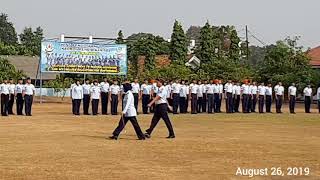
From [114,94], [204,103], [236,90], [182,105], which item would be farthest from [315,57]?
[114,94]

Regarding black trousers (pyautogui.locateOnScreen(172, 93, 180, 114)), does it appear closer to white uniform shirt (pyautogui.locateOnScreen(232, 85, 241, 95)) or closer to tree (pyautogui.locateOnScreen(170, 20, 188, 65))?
white uniform shirt (pyautogui.locateOnScreen(232, 85, 241, 95))

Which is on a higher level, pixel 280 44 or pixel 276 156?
pixel 280 44

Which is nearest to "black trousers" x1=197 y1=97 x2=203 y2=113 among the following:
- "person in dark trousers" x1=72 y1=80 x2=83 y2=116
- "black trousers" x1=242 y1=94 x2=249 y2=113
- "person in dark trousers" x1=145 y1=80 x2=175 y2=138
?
"black trousers" x1=242 y1=94 x2=249 y2=113

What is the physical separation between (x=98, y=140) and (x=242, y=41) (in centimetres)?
5326

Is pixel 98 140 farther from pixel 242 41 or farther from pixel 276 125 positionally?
pixel 242 41

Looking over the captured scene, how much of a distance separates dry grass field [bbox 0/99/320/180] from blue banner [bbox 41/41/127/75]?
1870 cm

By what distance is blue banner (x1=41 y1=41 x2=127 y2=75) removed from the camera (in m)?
38.2

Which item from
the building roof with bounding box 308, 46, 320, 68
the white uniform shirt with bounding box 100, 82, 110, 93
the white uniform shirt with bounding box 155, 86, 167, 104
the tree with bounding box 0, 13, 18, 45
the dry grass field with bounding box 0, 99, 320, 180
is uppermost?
the tree with bounding box 0, 13, 18, 45

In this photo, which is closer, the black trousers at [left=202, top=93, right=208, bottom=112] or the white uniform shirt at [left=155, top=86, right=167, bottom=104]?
the white uniform shirt at [left=155, top=86, right=167, bottom=104]

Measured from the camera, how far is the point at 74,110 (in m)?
26.8

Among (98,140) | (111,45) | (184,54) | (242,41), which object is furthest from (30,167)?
(242,41)

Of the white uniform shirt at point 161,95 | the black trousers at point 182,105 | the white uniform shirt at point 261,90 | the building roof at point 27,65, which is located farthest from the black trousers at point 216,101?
the building roof at point 27,65

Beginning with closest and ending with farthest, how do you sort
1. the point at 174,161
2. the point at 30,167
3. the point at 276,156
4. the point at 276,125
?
the point at 30,167 < the point at 174,161 < the point at 276,156 < the point at 276,125

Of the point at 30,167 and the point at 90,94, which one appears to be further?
the point at 90,94
